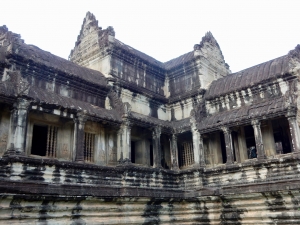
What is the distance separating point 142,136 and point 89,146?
362 cm

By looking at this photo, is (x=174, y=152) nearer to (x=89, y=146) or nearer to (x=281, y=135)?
(x=89, y=146)

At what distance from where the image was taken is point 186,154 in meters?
18.4

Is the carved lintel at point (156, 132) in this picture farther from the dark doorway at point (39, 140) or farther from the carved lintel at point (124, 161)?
the dark doorway at point (39, 140)

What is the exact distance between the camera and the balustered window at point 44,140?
530 inches

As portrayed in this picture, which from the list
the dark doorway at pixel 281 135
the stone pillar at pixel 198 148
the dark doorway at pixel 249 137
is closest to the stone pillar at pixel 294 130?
the dark doorway at pixel 281 135

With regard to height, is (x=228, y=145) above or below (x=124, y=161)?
above

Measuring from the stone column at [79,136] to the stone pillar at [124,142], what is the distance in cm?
223

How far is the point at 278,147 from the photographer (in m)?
16.1

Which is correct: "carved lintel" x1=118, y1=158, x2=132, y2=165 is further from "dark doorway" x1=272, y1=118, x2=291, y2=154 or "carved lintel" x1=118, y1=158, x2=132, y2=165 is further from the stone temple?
"dark doorway" x1=272, y1=118, x2=291, y2=154

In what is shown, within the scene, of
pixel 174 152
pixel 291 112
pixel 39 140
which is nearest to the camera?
pixel 291 112

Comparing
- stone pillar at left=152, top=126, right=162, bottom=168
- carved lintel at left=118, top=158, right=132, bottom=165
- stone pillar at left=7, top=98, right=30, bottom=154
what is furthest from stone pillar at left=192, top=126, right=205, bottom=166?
stone pillar at left=7, top=98, right=30, bottom=154

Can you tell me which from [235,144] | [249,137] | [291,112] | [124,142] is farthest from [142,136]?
[291,112]

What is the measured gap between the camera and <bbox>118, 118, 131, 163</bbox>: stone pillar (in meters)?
14.6

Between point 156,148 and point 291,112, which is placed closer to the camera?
point 291,112
